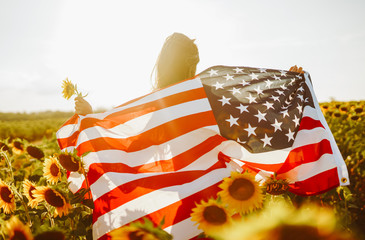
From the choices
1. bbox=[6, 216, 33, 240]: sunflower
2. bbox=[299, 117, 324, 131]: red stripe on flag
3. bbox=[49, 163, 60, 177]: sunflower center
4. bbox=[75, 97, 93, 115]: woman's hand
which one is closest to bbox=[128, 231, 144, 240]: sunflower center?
bbox=[6, 216, 33, 240]: sunflower

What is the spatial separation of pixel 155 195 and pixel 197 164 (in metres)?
0.65

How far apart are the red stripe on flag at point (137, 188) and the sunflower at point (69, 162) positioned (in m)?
0.39

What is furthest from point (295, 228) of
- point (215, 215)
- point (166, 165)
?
point (166, 165)

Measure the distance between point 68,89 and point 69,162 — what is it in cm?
127

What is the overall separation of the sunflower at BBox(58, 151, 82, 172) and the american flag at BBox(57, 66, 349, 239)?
29cm

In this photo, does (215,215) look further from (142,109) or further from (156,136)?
(142,109)

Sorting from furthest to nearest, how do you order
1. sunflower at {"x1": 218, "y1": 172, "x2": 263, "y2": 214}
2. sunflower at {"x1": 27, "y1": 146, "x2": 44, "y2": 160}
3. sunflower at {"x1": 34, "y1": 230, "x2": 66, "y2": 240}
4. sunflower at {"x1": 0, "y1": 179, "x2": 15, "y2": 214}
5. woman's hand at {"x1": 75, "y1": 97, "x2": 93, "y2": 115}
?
1. sunflower at {"x1": 27, "y1": 146, "x2": 44, "y2": 160}
2. woman's hand at {"x1": 75, "y1": 97, "x2": 93, "y2": 115}
3. sunflower at {"x1": 0, "y1": 179, "x2": 15, "y2": 214}
4. sunflower at {"x1": 218, "y1": 172, "x2": 263, "y2": 214}
5. sunflower at {"x1": 34, "y1": 230, "x2": 66, "y2": 240}

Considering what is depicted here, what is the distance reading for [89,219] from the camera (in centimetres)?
240

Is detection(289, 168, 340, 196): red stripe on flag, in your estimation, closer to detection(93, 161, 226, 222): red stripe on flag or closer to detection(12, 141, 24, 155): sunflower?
detection(93, 161, 226, 222): red stripe on flag

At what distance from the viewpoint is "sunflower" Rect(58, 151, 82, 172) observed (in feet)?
7.52

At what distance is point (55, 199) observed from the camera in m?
2.08

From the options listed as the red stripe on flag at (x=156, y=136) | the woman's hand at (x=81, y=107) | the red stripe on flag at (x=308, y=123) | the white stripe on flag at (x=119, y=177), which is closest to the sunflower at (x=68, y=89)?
the woman's hand at (x=81, y=107)

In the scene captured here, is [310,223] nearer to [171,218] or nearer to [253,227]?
[253,227]

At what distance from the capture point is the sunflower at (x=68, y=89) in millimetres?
3189
